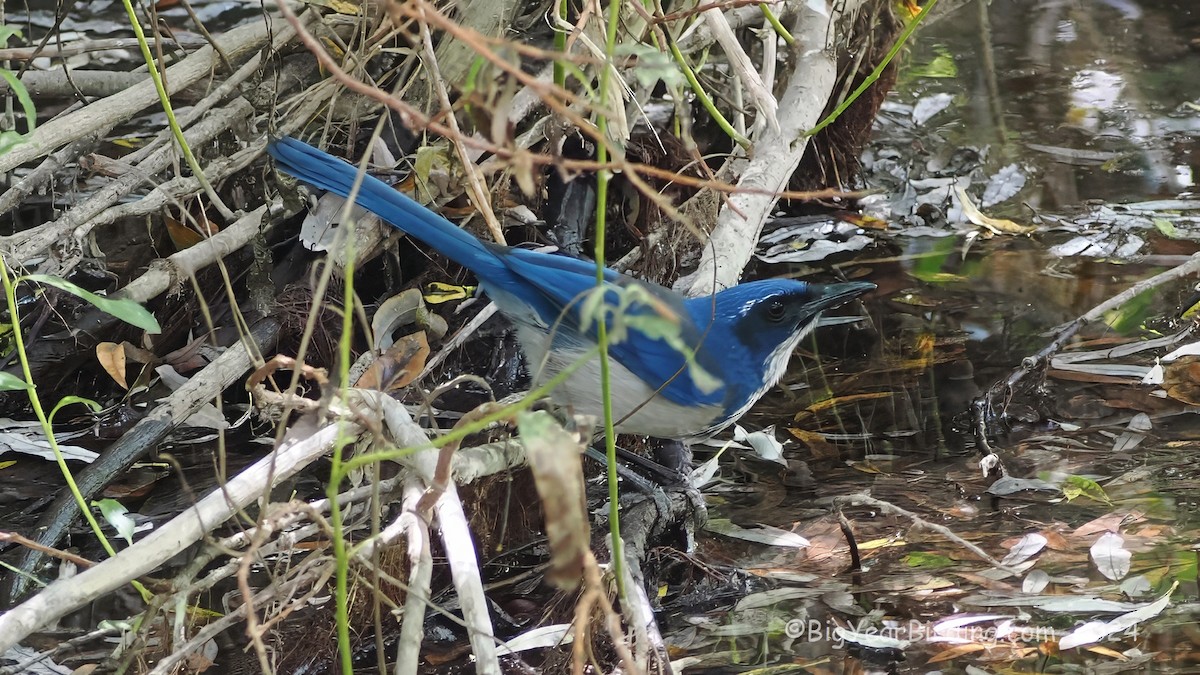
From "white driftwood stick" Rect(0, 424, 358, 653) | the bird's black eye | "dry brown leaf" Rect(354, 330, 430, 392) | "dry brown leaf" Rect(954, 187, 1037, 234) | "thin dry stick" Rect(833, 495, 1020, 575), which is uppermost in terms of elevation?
"white driftwood stick" Rect(0, 424, 358, 653)

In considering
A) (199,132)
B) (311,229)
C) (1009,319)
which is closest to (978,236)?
(1009,319)

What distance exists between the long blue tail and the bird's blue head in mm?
712

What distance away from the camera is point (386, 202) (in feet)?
12.5

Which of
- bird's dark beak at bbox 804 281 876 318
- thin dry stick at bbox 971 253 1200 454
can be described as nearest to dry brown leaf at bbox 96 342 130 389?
bird's dark beak at bbox 804 281 876 318

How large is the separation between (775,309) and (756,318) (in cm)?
7

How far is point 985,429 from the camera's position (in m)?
4.17

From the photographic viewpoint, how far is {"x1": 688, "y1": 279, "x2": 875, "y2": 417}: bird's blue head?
3898mm

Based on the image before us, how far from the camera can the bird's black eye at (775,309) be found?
3924 mm

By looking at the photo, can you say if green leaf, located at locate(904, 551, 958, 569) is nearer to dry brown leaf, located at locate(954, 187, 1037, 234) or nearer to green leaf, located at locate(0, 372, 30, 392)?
green leaf, located at locate(0, 372, 30, 392)

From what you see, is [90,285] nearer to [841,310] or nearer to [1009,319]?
[841,310]

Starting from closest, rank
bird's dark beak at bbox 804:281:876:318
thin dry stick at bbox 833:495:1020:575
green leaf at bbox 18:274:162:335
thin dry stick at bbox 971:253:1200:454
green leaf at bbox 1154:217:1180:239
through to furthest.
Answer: green leaf at bbox 18:274:162:335 < thin dry stick at bbox 833:495:1020:575 < bird's dark beak at bbox 804:281:876:318 < thin dry stick at bbox 971:253:1200:454 < green leaf at bbox 1154:217:1180:239

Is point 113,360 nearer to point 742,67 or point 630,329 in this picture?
point 630,329

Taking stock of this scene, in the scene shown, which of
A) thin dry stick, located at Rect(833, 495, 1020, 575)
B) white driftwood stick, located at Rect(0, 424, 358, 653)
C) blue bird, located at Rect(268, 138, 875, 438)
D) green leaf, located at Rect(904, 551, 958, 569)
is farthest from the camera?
blue bird, located at Rect(268, 138, 875, 438)

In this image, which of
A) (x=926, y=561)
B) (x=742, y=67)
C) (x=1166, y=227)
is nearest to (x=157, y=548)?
(x=926, y=561)
